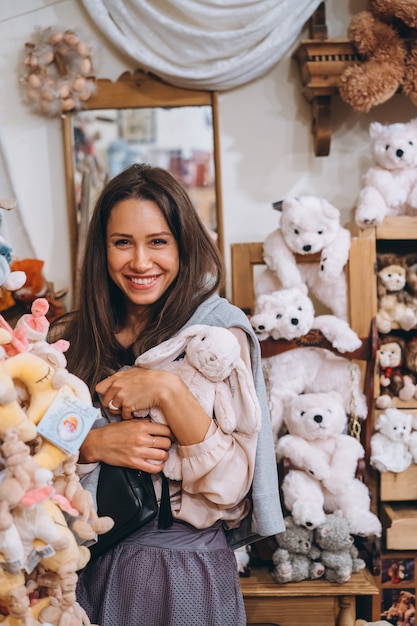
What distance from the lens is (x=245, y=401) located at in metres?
1.23

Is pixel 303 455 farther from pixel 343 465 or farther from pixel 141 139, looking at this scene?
pixel 141 139

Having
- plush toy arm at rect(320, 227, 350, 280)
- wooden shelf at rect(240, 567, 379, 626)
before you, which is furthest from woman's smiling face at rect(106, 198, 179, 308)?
wooden shelf at rect(240, 567, 379, 626)

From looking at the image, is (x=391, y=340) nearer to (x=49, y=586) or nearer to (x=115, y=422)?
(x=115, y=422)

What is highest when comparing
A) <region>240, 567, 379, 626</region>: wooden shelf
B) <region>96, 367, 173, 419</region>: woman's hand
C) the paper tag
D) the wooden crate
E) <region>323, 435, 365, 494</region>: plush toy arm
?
the paper tag

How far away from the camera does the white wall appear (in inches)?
91.1

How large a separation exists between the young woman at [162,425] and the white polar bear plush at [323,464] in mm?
542

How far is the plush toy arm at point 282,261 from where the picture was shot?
6.59 feet

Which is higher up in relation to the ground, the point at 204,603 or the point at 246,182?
the point at 246,182

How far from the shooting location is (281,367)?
79.9 inches

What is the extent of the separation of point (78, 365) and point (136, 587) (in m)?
0.42

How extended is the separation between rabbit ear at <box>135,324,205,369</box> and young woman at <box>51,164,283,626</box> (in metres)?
0.02

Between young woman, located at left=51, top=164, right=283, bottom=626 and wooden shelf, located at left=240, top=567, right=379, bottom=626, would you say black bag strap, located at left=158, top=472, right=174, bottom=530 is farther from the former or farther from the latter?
wooden shelf, located at left=240, top=567, right=379, bottom=626

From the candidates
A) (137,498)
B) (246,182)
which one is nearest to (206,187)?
(246,182)

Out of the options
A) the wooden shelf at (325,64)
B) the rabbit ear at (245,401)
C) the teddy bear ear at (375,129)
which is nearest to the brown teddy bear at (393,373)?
the teddy bear ear at (375,129)
